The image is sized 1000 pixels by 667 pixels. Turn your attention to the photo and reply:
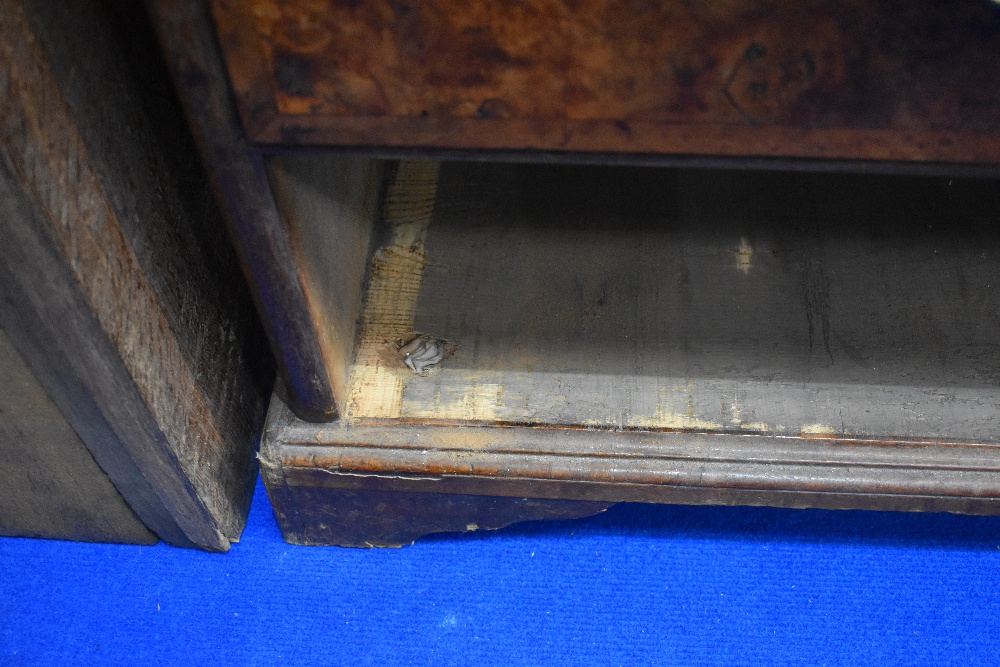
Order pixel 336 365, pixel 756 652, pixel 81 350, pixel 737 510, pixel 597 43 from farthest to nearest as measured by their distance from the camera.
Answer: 1. pixel 737 510
2. pixel 756 652
3. pixel 336 365
4. pixel 81 350
5. pixel 597 43

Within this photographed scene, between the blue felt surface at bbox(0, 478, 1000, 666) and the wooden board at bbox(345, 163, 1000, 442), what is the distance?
0.27 metres

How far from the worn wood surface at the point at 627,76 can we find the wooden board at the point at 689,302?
45 centimetres

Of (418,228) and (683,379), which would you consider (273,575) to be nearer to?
(418,228)

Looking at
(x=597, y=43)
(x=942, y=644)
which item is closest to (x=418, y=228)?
(x=597, y=43)

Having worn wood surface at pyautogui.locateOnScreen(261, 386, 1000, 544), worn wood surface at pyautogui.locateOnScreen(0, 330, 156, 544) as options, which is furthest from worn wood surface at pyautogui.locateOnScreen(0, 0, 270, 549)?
worn wood surface at pyautogui.locateOnScreen(261, 386, 1000, 544)

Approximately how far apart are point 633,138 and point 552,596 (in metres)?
0.74

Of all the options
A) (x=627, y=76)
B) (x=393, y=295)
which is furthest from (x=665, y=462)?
(x=627, y=76)

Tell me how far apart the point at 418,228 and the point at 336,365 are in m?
0.29

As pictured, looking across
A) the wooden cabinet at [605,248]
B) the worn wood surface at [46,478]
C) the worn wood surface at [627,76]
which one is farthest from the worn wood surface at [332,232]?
the worn wood surface at [46,478]

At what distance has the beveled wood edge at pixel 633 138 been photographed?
0.73 metres

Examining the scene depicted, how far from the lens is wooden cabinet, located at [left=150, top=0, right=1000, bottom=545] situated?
2.27 feet

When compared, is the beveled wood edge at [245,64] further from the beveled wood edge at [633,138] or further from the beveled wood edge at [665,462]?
the beveled wood edge at [665,462]

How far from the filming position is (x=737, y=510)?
1.35 meters

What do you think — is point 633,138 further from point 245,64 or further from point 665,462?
point 665,462
